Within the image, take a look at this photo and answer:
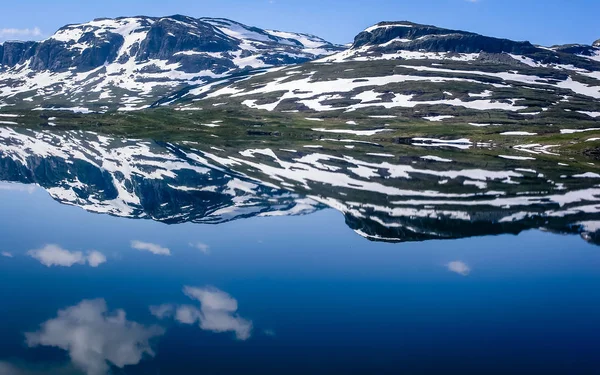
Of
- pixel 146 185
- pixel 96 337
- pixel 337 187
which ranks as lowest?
pixel 96 337

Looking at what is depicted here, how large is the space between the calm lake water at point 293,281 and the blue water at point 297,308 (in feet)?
0.26

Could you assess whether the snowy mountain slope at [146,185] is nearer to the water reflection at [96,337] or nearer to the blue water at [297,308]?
the blue water at [297,308]

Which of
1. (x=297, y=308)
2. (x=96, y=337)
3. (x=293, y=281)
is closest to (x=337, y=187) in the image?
(x=293, y=281)

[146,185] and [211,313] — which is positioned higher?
[146,185]

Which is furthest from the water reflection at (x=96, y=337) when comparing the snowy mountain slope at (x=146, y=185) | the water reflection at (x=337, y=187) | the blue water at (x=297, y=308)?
the snowy mountain slope at (x=146, y=185)

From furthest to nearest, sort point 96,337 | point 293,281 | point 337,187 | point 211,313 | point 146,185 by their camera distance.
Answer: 1. point 146,185
2. point 337,187
3. point 293,281
4. point 211,313
5. point 96,337

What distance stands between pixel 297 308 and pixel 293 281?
3391 millimetres

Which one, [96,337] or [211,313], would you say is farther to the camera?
[211,313]

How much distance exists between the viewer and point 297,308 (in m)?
21.3

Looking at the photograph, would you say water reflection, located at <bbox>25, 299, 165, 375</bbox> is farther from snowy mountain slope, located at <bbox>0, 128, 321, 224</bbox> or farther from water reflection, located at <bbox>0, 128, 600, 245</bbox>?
snowy mountain slope, located at <bbox>0, 128, 321, 224</bbox>

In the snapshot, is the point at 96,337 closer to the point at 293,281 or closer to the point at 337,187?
the point at 293,281

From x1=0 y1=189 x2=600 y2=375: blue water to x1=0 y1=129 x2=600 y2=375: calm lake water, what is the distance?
0.26ft

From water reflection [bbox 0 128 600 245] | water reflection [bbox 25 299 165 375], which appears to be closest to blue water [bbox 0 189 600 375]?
water reflection [bbox 25 299 165 375]

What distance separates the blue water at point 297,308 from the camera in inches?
674
